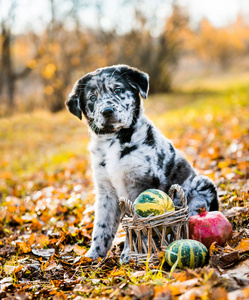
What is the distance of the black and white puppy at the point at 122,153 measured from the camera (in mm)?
3234

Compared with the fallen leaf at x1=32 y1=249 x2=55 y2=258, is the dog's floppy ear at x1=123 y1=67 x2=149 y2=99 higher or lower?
higher

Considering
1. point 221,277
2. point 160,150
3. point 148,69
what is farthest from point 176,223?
point 148,69

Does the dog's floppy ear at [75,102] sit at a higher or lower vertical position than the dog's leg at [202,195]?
higher

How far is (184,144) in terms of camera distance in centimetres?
799

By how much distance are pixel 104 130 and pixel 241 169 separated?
2608mm

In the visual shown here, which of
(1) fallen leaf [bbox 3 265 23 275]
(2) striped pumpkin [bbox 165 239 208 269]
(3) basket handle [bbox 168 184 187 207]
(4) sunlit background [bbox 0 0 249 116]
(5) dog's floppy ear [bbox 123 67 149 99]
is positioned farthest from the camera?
(4) sunlit background [bbox 0 0 249 116]

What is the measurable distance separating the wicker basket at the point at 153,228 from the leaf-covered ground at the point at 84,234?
0.41 feet

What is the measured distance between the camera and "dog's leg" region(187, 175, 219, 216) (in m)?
3.46

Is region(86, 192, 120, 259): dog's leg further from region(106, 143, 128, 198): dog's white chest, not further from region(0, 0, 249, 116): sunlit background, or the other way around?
region(0, 0, 249, 116): sunlit background

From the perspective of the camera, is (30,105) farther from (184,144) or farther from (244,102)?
(184,144)

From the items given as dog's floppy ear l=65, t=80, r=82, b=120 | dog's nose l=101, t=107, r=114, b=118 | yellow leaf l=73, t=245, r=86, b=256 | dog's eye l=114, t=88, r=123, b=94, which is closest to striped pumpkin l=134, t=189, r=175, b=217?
dog's nose l=101, t=107, r=114, b=118

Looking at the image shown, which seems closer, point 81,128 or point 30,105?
point 81,128

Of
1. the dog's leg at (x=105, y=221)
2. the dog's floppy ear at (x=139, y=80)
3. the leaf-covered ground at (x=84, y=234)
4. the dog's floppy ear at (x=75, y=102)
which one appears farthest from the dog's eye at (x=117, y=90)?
the leaf-covered ground at (x=84, y=234)

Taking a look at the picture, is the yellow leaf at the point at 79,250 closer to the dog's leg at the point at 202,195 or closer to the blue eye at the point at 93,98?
the dog's leg at the point at 202,195
